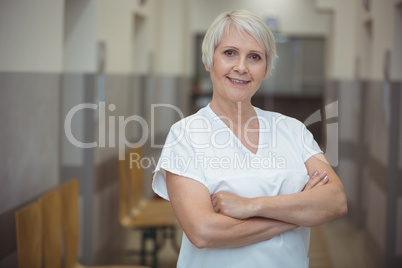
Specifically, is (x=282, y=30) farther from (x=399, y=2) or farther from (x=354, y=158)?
(x=399, y=2)

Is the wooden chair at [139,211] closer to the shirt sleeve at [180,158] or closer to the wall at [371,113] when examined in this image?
the wall at [371,113]

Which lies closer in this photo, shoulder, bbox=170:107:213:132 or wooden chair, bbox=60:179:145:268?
shoulder, bbox=170:107:213:132

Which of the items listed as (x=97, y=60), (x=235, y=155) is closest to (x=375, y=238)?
(x=97, y=60)

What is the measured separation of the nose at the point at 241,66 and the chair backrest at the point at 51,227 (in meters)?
1.21

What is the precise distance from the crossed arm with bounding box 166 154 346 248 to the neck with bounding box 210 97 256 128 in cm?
25

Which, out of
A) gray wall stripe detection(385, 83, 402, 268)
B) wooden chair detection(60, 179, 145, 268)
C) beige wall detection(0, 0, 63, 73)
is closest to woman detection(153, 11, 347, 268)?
beige wall detection(0, 0, 63, 73)

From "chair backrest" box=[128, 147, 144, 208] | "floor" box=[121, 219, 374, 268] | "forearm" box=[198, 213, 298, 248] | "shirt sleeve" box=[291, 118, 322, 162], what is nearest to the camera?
"forearm" box=[198, 213, 298, 248]

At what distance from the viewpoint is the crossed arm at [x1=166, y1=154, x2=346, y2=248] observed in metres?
1.39

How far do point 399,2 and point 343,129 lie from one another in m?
2.38

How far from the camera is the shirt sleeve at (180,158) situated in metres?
1.44

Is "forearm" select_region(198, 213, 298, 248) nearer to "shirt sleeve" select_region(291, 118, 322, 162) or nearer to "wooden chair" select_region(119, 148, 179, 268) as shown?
"shirt sleeve" select_region(291, 118, 322, 162)

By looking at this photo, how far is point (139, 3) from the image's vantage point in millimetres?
4754

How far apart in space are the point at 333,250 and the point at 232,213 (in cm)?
329

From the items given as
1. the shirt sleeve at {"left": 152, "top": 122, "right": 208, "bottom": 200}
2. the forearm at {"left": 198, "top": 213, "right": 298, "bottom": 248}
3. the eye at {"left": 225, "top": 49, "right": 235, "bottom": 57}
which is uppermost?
the eye at {"left": 225, "top": 49, "right": 235, "bottom": 57}
